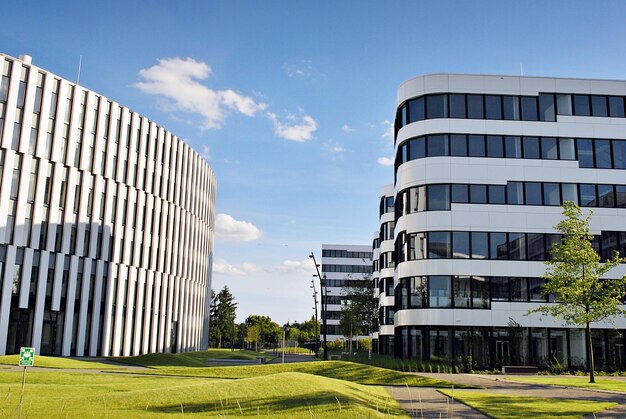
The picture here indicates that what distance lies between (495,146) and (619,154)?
9740mm

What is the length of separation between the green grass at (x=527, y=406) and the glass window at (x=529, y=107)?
2809 cm

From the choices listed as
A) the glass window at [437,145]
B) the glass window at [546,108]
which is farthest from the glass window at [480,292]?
the glass window at [546,108]

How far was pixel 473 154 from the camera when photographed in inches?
1750

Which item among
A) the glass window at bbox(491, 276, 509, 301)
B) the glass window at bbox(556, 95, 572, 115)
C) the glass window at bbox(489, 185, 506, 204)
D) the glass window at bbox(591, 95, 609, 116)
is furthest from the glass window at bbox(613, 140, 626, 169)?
the glass window at bbox(491, 276, 509, 301)

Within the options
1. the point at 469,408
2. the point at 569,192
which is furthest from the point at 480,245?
the point at 469,408

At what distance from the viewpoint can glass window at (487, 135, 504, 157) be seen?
4462cm

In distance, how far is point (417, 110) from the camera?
45.9 m

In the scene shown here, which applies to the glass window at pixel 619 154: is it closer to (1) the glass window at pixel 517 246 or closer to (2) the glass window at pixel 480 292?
(1) the glass window at pixel 517 246

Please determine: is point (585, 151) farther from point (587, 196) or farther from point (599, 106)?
point (599, 106)

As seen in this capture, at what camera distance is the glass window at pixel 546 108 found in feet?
149

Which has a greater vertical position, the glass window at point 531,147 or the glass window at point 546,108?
the glass window at point 546,108

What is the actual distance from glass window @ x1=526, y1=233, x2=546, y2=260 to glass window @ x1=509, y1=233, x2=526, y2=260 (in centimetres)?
39

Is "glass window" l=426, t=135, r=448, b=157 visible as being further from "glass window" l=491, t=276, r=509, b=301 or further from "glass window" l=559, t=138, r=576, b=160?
"glass window" l=491, t=276, r=509, b=301

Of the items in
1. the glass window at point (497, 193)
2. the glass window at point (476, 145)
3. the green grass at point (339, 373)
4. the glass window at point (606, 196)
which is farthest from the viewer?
the glass window at point (606, 196)
